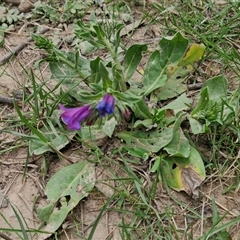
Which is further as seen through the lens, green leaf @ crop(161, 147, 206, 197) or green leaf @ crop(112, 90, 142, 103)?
green leaf @ crop(161, 147, 206, 197)

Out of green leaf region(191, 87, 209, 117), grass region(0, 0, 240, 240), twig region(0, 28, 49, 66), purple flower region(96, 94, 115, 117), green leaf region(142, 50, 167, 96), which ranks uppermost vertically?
purple flower region(96, 94, 115, 117)

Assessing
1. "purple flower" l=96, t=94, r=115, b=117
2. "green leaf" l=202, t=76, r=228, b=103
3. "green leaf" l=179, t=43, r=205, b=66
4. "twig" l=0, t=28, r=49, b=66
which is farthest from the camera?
"twig" l=0, t=28, r=49, b=66

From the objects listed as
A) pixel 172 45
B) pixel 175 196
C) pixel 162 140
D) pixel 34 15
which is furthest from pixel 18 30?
pixel 175 196

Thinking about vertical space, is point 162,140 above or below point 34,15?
below

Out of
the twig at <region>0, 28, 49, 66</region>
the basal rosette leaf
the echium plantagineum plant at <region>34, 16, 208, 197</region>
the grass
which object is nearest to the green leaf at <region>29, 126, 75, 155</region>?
the grass

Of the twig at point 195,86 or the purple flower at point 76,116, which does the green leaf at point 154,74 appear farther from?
the purple flower at point 76,116

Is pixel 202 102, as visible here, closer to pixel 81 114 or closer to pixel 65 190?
pixel 81 114

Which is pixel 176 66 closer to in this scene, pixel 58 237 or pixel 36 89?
pixel 36 89

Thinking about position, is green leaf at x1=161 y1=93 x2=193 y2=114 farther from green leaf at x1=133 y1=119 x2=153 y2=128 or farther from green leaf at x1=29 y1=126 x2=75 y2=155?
green leaf at x1=29 y1=126 x2=75 y2=155
